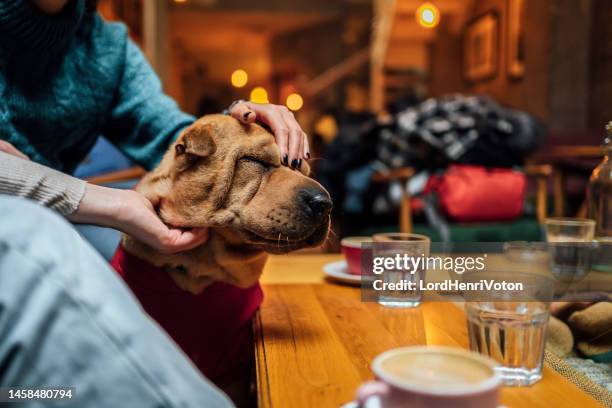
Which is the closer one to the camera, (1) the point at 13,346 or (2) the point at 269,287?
(1) the point at 13,346

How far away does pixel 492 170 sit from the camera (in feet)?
9.57

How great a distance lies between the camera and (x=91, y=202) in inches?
34.9

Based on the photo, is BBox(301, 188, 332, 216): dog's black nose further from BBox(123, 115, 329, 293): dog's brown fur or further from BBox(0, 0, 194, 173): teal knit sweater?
BBox(0, 0, 194, 173): teal knit sweater

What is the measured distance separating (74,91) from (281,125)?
521mm

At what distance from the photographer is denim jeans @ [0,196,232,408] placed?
19.4 inches

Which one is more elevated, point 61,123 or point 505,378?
point 61,123

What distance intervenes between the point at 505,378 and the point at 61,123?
3.53ft

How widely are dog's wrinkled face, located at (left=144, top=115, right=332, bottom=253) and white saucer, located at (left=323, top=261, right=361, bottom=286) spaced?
0.75 ft

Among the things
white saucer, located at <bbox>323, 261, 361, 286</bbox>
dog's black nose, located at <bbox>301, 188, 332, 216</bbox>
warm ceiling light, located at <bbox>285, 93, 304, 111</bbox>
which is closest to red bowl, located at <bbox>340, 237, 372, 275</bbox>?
white saucer, located at <bbox>323, 261, 361, 286</bbox>

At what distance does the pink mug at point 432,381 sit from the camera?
0.48m

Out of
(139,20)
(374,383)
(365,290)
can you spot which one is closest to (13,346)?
(374,383)

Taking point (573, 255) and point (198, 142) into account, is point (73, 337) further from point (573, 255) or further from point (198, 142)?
point (573, 255)

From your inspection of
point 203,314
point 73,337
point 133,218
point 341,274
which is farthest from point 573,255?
point 73,337

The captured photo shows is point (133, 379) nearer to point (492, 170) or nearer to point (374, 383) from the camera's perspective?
point (374, 383)
